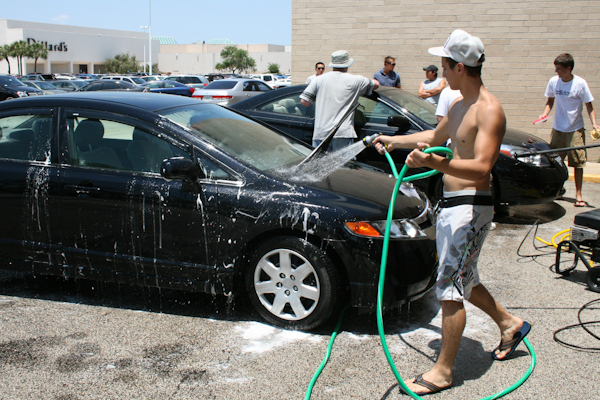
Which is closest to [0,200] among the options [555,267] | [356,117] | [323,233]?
[323,233]

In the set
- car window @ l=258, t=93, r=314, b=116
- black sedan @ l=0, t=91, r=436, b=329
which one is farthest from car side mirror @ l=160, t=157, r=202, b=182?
car window @ l=258, t=93, r=314, b=116

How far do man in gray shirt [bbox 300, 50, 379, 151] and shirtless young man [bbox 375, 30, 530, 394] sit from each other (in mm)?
2852

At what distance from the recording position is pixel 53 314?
3867 mm

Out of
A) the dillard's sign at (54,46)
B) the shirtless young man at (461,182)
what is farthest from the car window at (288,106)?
the dillard's sign at (54,46)

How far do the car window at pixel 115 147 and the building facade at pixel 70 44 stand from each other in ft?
282

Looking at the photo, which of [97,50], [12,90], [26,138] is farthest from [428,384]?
[97,50]

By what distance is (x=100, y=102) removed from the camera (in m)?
4.03

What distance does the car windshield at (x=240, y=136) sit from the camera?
12.8ft

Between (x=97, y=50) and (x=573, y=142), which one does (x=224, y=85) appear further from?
(x=97, y=50)

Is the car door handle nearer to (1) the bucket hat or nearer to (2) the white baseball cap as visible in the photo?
(2) the white baseball cap

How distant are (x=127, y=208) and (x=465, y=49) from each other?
92.7 inches

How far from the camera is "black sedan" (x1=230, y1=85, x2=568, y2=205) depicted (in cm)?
623

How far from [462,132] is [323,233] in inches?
41.2

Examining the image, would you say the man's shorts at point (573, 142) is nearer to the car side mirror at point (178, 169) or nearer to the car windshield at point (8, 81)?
the car side mirror at point (178, 169)
